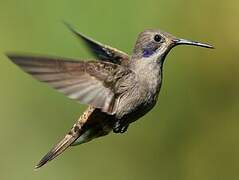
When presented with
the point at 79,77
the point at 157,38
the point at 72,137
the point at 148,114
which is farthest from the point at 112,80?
the point at 148,114

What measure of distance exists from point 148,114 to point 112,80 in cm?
278

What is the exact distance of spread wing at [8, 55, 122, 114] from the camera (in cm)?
340

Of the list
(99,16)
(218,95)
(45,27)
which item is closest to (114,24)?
(99,16)

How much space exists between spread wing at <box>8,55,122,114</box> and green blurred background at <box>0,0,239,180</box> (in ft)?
8.13

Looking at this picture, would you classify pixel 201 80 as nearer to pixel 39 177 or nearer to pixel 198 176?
pixel 198 176

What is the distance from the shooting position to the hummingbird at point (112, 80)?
357 cm

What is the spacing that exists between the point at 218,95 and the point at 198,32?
65 centimetres

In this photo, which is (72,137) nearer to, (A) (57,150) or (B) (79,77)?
(A) (57,150)

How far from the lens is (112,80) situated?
3.87 metres

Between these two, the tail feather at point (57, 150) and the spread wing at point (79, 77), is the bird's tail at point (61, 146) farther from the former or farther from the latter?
the spread wing at point (79, 77)

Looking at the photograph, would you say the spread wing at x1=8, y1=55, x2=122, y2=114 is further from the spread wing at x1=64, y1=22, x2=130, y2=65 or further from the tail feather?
the tail feather

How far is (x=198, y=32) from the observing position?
7199 mm

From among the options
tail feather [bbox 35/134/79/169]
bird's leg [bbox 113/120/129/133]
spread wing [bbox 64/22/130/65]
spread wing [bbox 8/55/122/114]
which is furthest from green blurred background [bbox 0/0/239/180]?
spread wing [bbox 8/55/122/114]

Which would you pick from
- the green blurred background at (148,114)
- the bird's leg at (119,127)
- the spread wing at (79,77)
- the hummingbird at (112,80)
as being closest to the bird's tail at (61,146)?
the hummingbird at (112,80)
